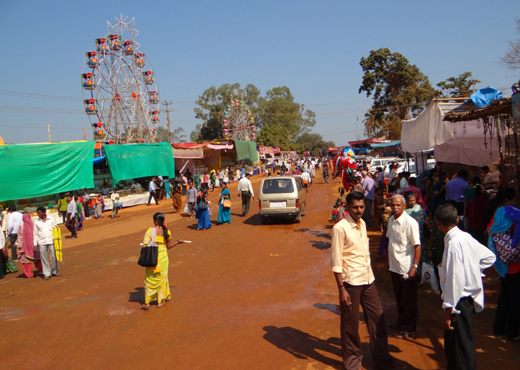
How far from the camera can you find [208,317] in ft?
18.2

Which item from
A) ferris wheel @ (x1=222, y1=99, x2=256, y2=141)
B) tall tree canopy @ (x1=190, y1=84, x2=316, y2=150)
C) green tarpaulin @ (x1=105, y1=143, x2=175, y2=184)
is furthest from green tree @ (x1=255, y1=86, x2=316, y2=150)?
green tarpaulin @ (x1=105, y1=143, x2=175, y2=184)

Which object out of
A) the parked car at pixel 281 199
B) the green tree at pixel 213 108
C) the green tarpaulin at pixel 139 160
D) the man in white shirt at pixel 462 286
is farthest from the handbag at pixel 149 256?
the green tree at pixel 213 108

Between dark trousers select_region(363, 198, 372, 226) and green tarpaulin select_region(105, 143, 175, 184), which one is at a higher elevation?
green tarpaulin select_region(105, 143, 175, 184)

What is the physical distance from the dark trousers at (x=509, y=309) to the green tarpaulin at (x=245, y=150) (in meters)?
30.5

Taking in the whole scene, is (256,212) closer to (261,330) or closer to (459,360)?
(261,330)

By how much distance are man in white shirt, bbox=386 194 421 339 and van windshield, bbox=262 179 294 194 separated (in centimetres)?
A: 877

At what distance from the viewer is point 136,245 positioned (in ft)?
38.6

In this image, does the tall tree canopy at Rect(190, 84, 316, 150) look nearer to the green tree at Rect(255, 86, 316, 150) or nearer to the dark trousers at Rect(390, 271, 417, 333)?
the green tree at Rect(255, 86, 316, 150)

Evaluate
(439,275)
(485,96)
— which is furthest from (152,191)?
(439,275)

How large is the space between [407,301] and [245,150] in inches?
1289

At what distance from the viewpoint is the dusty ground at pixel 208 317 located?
14.0 ft

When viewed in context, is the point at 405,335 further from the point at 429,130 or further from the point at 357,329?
the point at 429,130

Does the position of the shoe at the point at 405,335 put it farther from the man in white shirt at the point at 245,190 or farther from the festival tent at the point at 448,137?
the man in white shirt at the point at 245,190

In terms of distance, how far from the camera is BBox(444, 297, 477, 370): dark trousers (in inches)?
125
